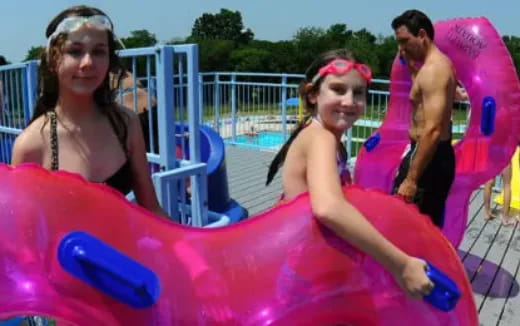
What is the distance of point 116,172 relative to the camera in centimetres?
187

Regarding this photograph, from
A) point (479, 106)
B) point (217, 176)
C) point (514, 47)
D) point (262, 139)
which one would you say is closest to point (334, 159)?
point (479, 106)

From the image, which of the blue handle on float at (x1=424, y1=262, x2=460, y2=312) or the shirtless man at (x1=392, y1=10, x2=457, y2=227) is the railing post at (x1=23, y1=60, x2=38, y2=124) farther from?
the blue handle on float at (x1=424, y1=262, x2=460, y2=312)

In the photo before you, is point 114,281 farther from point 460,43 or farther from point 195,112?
point 460,43

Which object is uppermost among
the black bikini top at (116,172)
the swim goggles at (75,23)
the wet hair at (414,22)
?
the wet hair at (414,22)

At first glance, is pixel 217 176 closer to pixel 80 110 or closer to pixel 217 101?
pixel 80 110

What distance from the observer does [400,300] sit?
1592mm

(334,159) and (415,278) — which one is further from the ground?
(334,159)

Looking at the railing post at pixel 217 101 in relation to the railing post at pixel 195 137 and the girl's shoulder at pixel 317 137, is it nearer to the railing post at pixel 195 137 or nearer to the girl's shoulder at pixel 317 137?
the railing post at pixel 195 137

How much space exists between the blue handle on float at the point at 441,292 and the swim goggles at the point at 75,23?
1224 millimetres

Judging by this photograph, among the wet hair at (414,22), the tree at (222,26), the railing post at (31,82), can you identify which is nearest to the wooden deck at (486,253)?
the wet hair at (414,22)

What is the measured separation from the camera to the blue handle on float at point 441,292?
5.13ft

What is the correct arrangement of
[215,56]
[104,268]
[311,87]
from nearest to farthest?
[104,268]
[311,87]
[215,56]

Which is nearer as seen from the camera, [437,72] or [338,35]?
[437,72]

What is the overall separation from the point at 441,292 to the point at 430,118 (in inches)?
72.8
